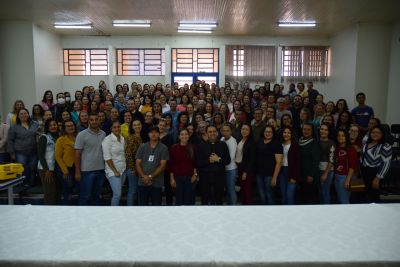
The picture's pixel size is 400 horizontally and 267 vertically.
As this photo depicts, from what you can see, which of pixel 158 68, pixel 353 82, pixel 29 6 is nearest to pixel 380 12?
pixel 353 82

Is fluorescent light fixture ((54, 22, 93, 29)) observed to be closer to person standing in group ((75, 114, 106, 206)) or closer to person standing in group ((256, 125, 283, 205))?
person standing in group ((75, 114, 106, 206))

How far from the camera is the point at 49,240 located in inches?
58.6

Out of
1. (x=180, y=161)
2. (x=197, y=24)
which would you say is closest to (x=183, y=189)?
(x=180, y=161)

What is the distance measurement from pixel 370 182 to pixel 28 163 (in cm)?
579

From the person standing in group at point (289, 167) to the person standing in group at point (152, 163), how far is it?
1.83 metres

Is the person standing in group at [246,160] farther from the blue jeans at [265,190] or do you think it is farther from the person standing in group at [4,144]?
the person standing in group at [4,144]

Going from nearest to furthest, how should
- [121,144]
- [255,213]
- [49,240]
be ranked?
[49,240]
[255,213]
[121,144]

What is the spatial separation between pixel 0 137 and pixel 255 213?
564 cm

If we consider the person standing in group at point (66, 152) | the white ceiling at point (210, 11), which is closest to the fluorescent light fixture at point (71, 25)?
the white ceiling at point (210, 11)

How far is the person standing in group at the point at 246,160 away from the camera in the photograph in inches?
192

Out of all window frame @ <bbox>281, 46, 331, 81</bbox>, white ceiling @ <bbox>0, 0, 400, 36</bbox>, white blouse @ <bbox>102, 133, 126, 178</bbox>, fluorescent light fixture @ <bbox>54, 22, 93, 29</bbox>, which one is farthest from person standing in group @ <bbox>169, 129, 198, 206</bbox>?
window frame @ <bbox>281, 46, 331, 81</bbox>

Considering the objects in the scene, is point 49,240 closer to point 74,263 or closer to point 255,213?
point 74,263

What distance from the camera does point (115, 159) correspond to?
463 centimetres

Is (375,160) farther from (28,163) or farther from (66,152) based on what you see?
(28,163)
